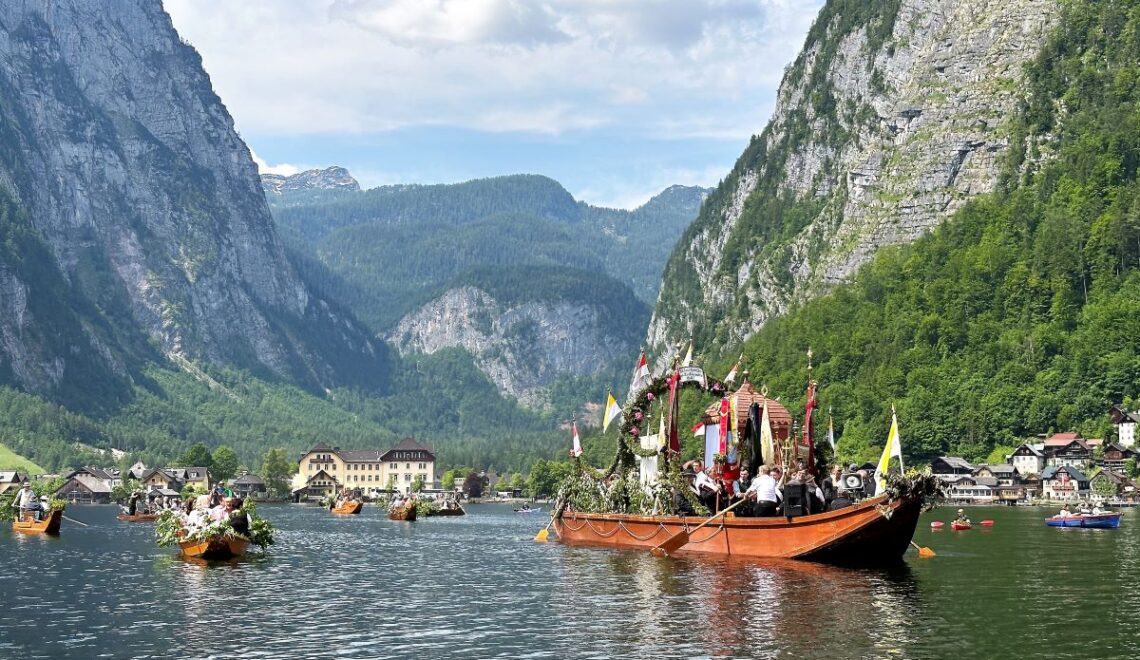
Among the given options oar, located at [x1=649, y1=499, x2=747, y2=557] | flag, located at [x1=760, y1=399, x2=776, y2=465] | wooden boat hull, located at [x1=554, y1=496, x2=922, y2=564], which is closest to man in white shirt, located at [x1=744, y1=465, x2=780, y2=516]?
oar, located at [x1=649, y1=499, x2=747, y2=557]

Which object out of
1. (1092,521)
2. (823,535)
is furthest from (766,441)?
(1092,521)

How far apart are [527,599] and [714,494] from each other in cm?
2623

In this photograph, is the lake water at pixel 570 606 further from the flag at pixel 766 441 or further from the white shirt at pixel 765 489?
the flag at pixel 766 441

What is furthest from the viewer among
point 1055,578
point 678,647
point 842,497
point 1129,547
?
point 1129,547

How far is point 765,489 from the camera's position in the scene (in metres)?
90.6

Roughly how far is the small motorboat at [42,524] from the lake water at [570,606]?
41.7 meters

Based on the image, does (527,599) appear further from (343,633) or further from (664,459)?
(664,459)

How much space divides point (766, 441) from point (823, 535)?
34.8ft

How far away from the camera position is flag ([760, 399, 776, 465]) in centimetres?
9438

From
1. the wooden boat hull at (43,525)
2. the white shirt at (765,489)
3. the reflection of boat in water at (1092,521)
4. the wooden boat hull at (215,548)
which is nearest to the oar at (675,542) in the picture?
the white shirt at (765,489)

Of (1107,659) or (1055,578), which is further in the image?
(1055,578)

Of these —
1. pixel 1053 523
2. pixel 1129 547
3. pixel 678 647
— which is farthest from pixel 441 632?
pixel 1053 523

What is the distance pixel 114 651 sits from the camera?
5716cm

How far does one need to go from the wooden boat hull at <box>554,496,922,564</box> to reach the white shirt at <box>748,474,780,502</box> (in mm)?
1893
